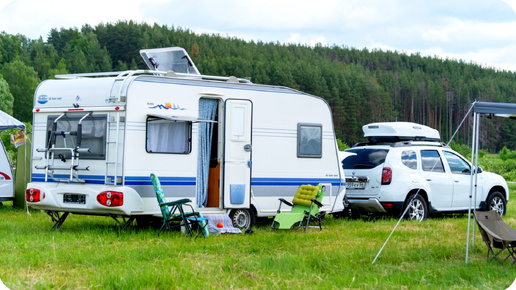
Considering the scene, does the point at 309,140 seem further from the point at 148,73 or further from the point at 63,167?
the point at 63,167

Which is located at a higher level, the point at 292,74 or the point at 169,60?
the point at 292,74

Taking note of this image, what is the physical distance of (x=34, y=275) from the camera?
286 inches

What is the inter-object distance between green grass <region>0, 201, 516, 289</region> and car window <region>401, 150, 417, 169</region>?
199cm

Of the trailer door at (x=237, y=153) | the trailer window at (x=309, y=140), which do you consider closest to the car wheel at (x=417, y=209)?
the trailer window at (x=309, y=140)

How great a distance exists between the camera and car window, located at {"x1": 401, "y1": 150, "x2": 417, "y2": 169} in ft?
43.5

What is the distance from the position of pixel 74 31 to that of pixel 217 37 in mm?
21176

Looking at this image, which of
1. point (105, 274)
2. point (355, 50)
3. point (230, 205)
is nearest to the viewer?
point (105, 274)

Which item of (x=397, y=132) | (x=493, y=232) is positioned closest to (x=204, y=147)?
(x=397, y=132)

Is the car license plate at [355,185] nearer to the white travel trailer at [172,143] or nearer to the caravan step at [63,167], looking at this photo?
the white travel trailer at [172,143]

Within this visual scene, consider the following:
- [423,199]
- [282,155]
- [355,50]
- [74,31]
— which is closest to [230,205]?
[282,155]

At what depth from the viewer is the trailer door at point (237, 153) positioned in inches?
443

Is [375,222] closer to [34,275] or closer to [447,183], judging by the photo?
[447,183]

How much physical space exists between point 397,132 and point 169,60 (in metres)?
4.49

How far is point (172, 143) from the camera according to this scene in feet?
35.2
